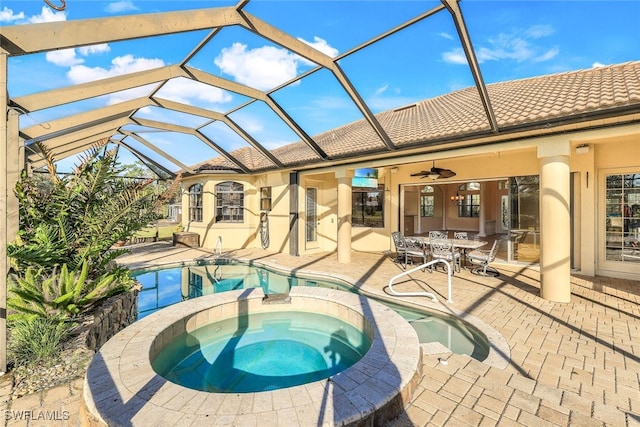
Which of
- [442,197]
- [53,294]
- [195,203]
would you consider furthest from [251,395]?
[442,197]

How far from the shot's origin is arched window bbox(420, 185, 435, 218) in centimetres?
1842

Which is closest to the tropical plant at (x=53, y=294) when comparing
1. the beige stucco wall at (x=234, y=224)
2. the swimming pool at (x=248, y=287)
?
the swimming pool at (x=248, y=287)

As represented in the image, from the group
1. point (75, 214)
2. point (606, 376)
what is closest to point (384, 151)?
point (606, 376)

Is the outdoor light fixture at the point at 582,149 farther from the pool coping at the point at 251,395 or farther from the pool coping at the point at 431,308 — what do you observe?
the pool coping at the point at 251,395

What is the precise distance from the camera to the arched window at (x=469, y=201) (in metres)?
19.0

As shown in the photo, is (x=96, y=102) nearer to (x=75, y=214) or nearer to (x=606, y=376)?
(x=75, y=214)

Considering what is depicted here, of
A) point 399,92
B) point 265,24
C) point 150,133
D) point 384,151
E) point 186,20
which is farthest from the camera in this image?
point 150,133

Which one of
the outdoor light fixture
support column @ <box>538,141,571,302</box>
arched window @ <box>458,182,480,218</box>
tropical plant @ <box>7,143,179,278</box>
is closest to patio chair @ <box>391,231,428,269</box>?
support column @ <box>538,141,571,302</box>

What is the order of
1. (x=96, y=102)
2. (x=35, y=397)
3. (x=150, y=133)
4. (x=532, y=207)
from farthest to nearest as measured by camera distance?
(x=150, y=133) < (x=532, y=207) < (x=96, y=102) < (x=35, y=397)

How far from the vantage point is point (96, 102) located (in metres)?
7.09

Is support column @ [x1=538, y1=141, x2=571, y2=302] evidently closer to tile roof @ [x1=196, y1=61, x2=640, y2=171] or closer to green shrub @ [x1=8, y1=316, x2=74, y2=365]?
tile roof @ [x1=196, y1=61, x2=640, y2=171]

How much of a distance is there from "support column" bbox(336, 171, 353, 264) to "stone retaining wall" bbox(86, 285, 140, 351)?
6417 millimetres

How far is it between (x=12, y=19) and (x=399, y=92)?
7299 mm

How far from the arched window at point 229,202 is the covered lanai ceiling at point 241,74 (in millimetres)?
4350
